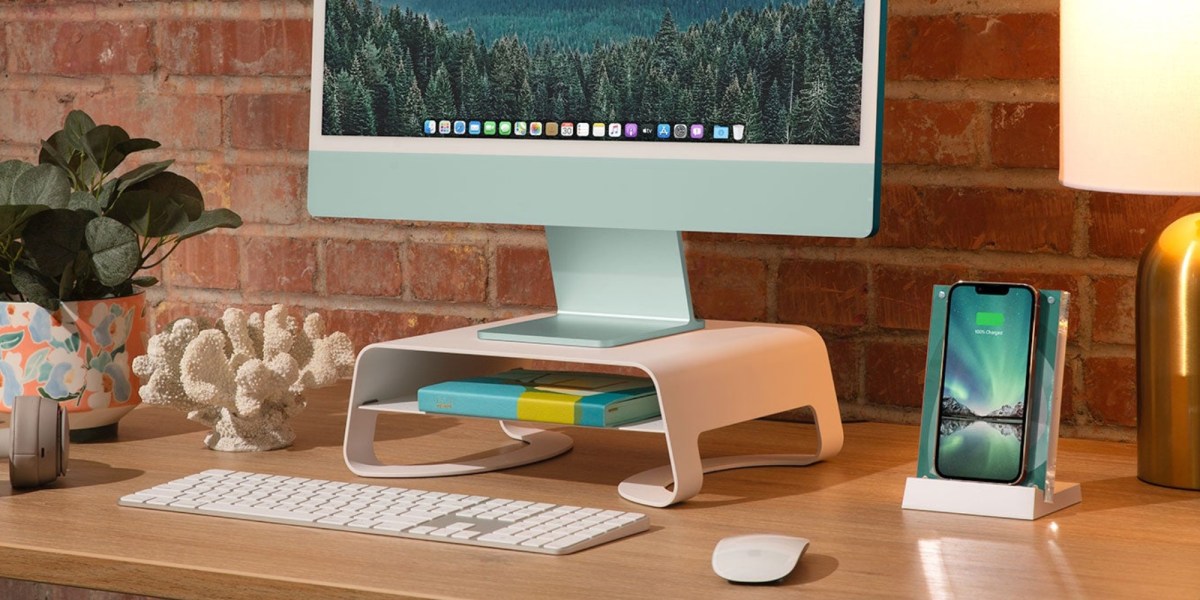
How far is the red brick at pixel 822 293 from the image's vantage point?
59.4 inches

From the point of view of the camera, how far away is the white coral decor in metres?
1.25

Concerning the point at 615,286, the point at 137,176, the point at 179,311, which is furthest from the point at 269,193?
the point at 615,286

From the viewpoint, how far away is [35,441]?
111 centimetres

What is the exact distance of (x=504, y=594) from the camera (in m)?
0.85

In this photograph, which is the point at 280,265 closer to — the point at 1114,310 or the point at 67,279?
the point at 67,279

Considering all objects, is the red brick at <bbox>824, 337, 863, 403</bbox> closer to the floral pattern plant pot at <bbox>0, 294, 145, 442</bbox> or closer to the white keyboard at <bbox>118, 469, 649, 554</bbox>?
the white keyboard at <bbox>118, 469, 649, 554</bbox>

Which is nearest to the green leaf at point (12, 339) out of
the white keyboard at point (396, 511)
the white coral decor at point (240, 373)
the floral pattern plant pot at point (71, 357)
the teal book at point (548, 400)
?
the floral pattern plant pot at point (71, 357)

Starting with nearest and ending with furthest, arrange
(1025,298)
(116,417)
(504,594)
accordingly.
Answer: (504,594)
(1025,298)
(116,417)

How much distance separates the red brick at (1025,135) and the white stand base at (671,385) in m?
0.31

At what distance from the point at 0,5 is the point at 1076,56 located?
142cm

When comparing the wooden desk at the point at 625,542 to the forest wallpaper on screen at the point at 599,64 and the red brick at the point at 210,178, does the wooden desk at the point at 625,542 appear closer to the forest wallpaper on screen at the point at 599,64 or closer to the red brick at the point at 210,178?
the forest wallpaper on screen at the point at 599,64

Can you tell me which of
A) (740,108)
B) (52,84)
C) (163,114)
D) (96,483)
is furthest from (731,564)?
(52,84)

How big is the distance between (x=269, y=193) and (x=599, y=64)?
0.70 meters

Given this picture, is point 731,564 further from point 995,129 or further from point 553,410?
point 995,129
